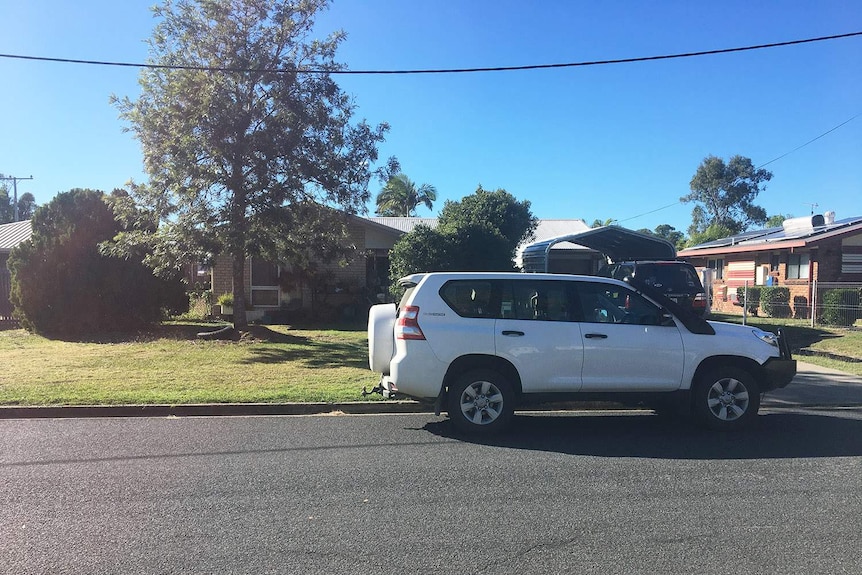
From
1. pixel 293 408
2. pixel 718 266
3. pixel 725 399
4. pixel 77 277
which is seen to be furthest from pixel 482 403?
pixel 718 266

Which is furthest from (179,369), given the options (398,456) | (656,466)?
(656,466)

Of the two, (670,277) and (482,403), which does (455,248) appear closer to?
(670,277)

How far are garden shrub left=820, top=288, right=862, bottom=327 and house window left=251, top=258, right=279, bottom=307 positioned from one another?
56.9ft

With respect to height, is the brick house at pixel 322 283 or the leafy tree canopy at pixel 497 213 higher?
the leafy tree canopy at pixel 497 213

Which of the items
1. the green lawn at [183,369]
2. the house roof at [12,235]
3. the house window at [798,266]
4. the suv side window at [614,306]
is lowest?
the green lawn at [183,369]

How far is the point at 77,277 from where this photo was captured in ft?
54.3

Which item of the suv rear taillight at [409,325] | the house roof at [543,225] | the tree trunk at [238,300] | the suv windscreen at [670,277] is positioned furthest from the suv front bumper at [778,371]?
the house roof at [543,225]

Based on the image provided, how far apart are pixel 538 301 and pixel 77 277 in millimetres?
14680

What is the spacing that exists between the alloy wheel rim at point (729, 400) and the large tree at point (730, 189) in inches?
2057

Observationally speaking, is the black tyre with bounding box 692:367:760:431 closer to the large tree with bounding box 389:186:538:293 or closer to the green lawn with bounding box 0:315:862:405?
the green lawn with bounding box 0:315:862:405

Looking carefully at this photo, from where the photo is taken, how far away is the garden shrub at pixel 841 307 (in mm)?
17031

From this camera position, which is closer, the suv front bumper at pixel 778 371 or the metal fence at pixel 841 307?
the suv front bumper at pixel 778 371

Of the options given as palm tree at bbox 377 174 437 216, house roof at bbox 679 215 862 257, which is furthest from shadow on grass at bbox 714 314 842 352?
palm tree at bbox 377 174 437 216

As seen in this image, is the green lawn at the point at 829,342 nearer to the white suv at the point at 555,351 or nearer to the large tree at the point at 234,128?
the white suv at the point at 555,351
